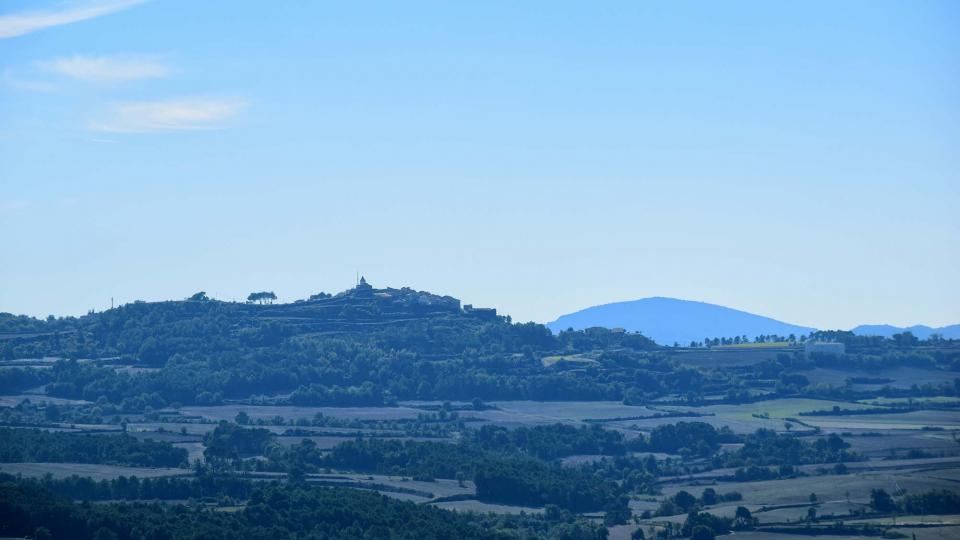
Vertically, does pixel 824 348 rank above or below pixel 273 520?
above

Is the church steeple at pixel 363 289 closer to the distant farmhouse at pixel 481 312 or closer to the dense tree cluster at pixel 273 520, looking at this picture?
the distant farmhouse at pixel 481 312

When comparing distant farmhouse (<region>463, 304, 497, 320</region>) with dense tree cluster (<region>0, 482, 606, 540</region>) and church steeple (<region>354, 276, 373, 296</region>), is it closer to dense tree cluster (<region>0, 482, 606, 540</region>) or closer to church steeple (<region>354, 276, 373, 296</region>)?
church steeple (<region>354, 276, 373, 296</region>)

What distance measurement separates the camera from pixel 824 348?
178500 millimetres

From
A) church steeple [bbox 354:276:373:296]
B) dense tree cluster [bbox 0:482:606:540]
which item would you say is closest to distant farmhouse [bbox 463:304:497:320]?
church steeple [bbox 354:276:373:296]

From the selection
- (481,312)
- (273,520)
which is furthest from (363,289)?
(273,520)

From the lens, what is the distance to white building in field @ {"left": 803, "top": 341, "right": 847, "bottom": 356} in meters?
177

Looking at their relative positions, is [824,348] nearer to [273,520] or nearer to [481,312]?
[481,312]

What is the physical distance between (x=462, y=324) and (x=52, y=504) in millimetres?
106496

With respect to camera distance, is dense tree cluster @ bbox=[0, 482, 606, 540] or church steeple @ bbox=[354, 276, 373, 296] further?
church steeple @ bbox=[354, 276, 373, 296]

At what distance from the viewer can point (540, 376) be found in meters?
170

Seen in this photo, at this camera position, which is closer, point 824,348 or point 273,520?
point 273,520

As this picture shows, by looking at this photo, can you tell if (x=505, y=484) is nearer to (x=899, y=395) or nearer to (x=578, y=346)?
(x=899, y=395)

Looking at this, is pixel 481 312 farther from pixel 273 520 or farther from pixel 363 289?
pixel 273 520

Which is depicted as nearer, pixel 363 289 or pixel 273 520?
pixel 273 520
